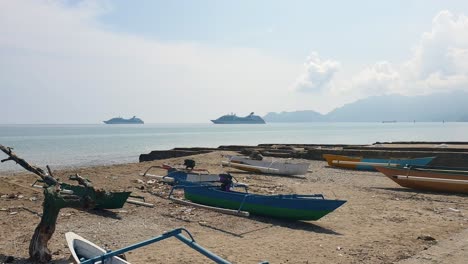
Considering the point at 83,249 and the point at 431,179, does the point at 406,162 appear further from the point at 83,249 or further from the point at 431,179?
the point at 83,249

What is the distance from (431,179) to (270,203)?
26.7ft

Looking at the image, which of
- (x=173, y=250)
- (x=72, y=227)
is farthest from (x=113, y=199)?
(x=173, y=250)

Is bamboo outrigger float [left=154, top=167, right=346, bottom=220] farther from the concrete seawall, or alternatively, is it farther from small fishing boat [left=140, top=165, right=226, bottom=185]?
the concrete seawall

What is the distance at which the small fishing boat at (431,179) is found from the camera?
15.5 m

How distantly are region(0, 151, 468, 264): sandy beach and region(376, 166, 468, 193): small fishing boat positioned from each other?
0.51 m

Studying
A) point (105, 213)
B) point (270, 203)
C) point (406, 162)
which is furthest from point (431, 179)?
point (105, 213)

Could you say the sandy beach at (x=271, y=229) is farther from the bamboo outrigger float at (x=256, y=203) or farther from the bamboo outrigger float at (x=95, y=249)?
the bamboo outrigger float at (x=95, y=249)

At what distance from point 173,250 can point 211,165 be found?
14.7 meters

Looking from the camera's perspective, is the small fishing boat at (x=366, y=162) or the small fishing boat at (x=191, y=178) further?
the small fishing boat at (x=366, y=162)

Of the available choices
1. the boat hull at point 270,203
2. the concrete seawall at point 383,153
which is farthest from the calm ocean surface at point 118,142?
the boat hull at point 270,203

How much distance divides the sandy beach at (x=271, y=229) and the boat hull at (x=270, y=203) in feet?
0.84

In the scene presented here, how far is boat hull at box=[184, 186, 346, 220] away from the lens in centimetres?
1013

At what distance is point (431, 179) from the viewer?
1578cm

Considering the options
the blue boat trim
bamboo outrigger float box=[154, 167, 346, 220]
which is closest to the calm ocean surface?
the blue boat trim
